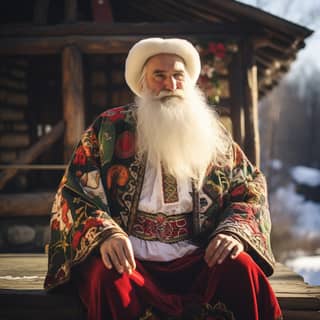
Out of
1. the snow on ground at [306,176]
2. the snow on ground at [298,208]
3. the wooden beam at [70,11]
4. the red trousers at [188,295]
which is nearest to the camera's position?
the red trousers at [188,295]

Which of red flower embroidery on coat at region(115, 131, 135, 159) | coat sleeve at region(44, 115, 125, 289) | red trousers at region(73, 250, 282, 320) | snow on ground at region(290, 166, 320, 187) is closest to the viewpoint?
red trousers at region(73, 250, 282, 320)

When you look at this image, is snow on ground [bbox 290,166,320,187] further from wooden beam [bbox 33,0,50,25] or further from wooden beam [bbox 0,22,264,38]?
wooden beam [bbox 33,0,50,25]

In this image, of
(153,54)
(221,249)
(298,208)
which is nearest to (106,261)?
(221,249)

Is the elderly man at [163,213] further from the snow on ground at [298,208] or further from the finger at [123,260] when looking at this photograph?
the snow on ground at [298,208]

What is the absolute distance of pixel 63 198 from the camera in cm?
267

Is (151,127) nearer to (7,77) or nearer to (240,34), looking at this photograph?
(240,34)

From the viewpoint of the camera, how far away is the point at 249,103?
6.39 m

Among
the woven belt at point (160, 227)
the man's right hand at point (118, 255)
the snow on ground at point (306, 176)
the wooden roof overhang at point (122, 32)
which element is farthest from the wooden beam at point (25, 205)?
the snow on ground at point (306, 176)

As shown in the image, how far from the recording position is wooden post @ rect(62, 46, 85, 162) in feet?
20.0

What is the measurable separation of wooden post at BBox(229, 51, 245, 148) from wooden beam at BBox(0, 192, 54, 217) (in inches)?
94.0

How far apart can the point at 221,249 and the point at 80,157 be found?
0.88 meters

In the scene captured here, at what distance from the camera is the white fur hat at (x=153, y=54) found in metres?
2.83

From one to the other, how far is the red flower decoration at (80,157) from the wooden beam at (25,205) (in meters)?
3.66

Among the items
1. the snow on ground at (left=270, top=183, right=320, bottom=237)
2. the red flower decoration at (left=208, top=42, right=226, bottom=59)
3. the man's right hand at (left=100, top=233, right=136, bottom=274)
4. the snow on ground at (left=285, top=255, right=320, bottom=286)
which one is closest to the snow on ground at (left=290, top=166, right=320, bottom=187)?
the snow on ground at (left=270, top=183, right=320, bottom=237)
